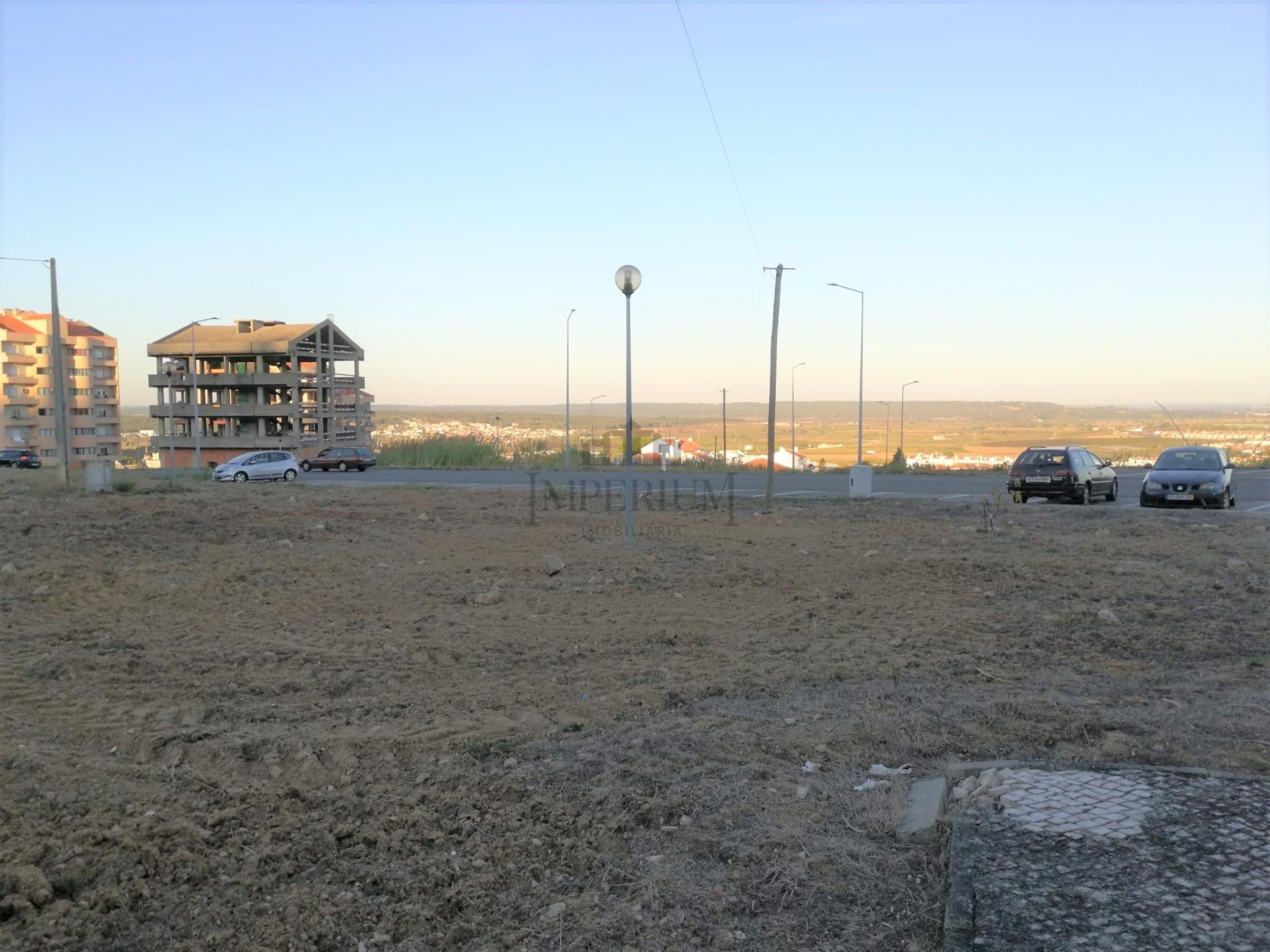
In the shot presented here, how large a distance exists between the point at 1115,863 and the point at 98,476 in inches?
1214

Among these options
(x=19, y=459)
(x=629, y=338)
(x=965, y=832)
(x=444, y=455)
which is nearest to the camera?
(x=965, y=832)

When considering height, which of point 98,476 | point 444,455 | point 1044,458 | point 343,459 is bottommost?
point 444,455

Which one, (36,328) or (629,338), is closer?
(629,338)

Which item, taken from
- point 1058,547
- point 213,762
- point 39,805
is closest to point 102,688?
point 213,762

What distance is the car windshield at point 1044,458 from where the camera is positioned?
26484 mm

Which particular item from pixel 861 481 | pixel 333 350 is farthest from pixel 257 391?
pixel 861 481

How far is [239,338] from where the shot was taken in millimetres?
81875

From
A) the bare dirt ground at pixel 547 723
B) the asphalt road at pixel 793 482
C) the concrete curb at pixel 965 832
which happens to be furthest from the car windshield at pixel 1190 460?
the concrete curb at pixel 965 832

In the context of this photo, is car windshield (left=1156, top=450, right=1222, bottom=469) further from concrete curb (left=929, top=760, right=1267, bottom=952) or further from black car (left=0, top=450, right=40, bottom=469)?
black car (left=0, top=450, right=40, bottom=469)

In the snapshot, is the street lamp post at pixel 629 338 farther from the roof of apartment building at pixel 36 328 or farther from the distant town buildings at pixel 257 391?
the roof of apartment building at pixel 36 328

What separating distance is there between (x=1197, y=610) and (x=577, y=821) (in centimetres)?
792

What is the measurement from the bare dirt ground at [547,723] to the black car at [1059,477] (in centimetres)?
1224

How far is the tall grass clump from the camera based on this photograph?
192 feet

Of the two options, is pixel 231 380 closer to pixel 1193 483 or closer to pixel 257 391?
pixel 257 391
